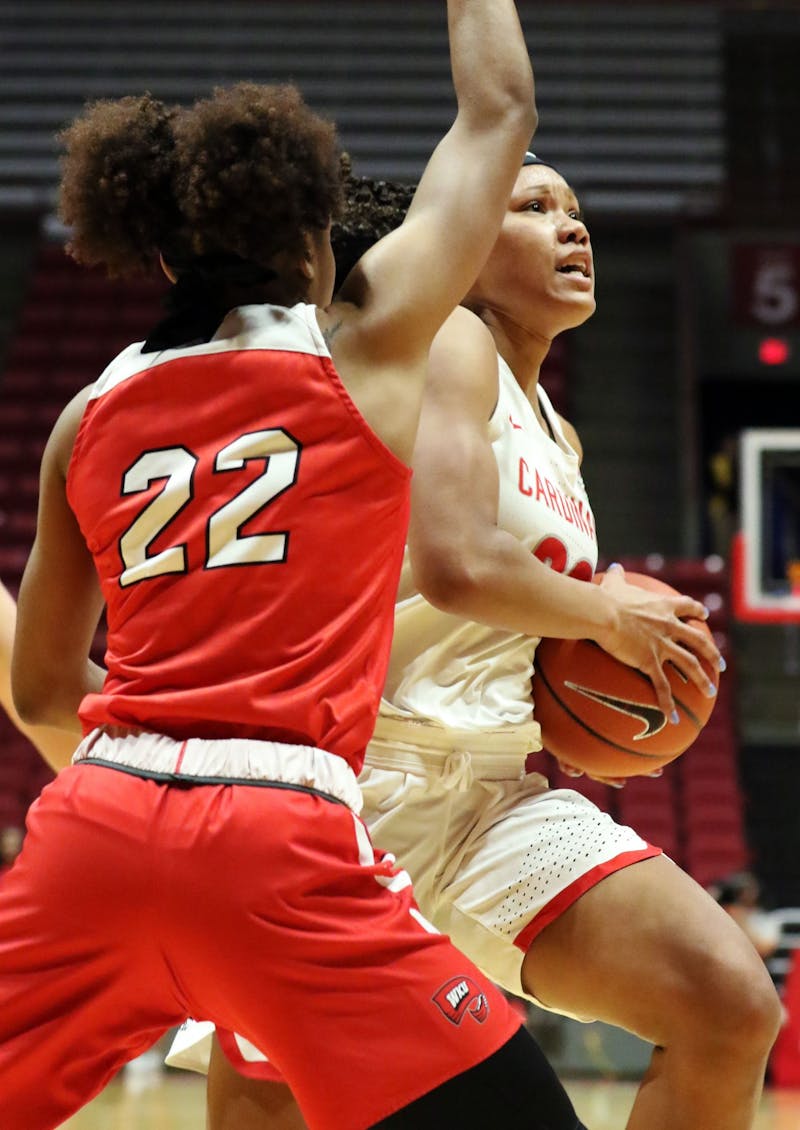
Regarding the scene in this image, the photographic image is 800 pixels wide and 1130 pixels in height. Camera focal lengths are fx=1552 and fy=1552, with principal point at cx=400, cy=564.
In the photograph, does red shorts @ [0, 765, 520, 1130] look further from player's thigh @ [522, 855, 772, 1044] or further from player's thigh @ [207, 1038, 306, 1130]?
player's thigh @ [207, 1038, 306, 1130]

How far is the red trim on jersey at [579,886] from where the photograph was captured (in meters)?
2.47

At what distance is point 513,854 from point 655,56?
13.8 metres

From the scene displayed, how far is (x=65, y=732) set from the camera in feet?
8.12

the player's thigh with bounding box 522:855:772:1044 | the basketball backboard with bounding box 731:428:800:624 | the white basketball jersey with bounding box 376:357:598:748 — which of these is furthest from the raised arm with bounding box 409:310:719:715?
the basketball backboard with bounding box 731:428:800:624

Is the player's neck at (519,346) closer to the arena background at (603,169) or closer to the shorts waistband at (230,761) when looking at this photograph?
the shorts waistband at (230,761)

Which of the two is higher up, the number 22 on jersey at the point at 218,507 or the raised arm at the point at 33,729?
the number 22 on jersey at the point at 218,507

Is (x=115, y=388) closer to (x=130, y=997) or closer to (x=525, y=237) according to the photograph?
(x=130, y=997)

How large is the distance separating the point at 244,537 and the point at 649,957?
96 centimetres

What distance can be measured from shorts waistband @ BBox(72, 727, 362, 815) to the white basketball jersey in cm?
83

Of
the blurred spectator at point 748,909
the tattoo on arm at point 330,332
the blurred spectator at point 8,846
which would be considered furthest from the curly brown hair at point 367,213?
the blurred spectator at point 8,846

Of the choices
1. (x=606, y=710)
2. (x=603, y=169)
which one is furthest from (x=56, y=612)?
(x=603, y=169)

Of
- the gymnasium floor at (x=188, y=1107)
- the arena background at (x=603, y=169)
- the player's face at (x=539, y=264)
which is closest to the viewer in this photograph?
the player's face at (x=539, y=264)

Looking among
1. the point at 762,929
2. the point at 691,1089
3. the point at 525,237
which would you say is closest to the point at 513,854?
the point at 691,1089

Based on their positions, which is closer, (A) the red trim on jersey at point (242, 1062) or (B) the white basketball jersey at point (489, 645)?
(A) the red trim on jersey at point (242, 1062)
